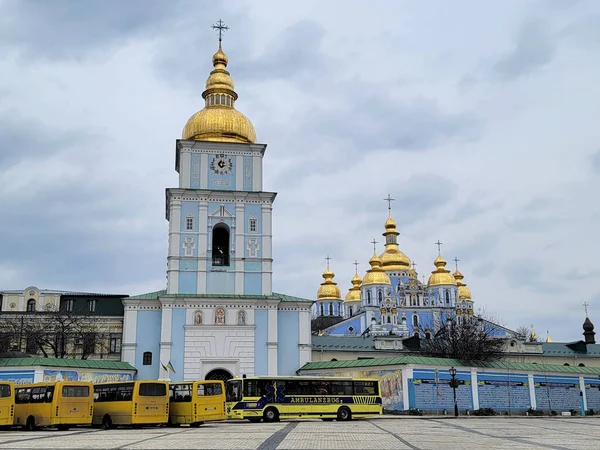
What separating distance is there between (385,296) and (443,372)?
182 feet

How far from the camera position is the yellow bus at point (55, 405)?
84.5ft

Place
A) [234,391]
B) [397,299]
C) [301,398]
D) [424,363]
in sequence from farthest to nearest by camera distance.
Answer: [397,299] → [424,363] → [301,398] → [234,391]

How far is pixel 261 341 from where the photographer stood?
41812 mm

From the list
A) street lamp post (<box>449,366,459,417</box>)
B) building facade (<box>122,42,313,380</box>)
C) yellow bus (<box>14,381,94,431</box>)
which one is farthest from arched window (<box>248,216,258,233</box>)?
yellow bus (<box>14,381,94,431</box>)

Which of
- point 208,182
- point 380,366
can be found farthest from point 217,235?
point 380,366

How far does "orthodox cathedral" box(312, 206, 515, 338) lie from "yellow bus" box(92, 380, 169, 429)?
59.4 m

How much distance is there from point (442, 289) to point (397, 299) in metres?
6.16

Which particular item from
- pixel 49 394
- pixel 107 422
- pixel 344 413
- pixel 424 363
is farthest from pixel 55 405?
pixel 424 363

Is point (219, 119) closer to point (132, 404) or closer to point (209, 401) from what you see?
point (209, 401)

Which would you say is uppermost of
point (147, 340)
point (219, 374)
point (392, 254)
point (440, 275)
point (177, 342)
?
point (392, 254)

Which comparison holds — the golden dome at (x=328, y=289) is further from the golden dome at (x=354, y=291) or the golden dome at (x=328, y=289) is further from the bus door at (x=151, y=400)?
the bus door at (x=151, y=400)

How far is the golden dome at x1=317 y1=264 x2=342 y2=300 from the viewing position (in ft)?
361

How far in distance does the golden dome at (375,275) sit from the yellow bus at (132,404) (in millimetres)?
69879

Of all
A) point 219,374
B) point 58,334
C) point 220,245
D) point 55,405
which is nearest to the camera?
point 55,405
